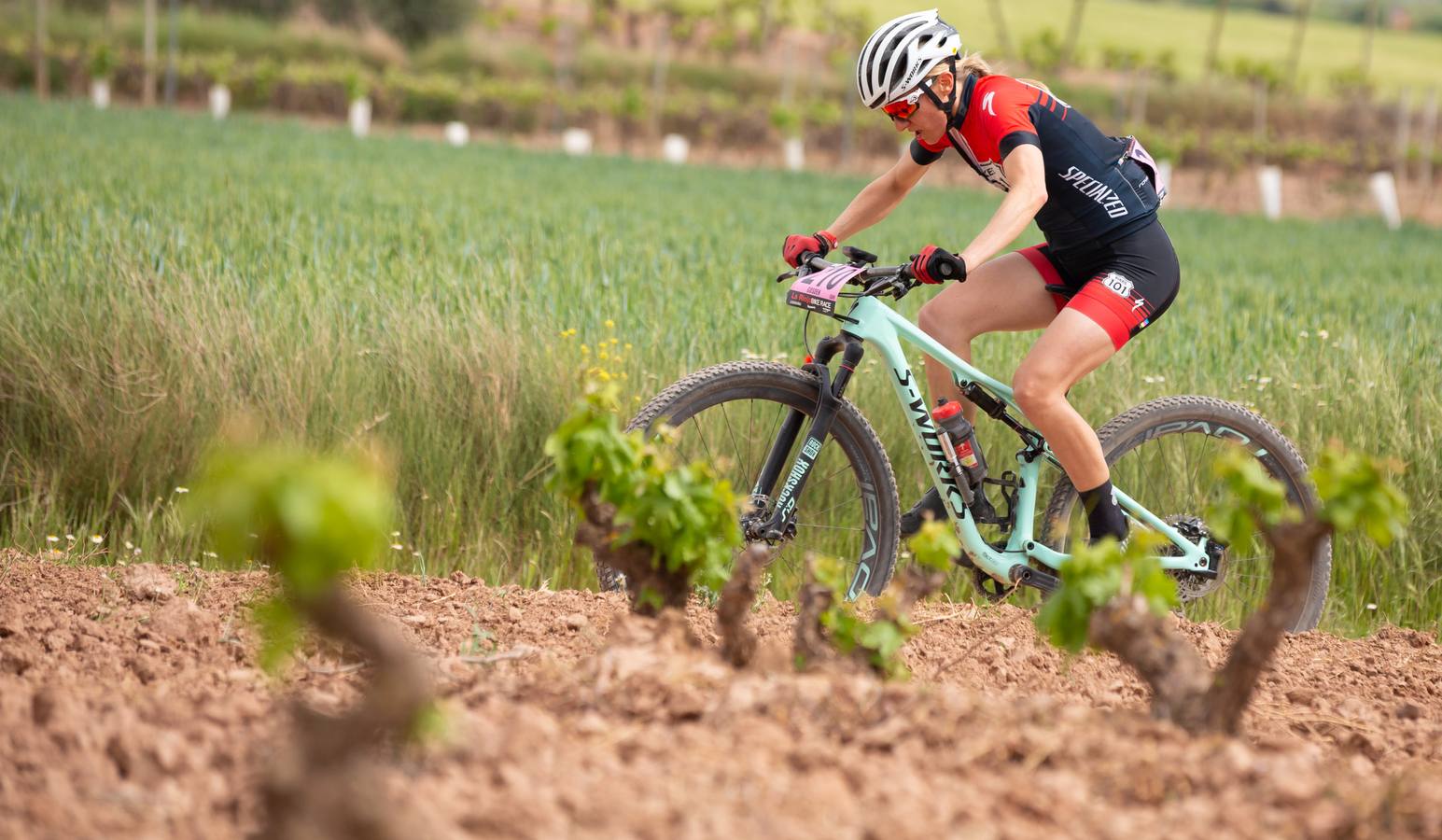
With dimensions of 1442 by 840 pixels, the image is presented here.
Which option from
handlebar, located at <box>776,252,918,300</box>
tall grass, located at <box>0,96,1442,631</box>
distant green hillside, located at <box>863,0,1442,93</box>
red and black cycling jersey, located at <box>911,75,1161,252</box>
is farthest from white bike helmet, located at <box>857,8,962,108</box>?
distant green hillside, located at <box>863,0,1442,93</box>

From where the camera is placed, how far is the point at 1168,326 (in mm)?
6816

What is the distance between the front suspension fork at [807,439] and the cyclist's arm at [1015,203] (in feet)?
1.70

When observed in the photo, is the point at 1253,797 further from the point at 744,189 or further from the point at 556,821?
the point at 744,189

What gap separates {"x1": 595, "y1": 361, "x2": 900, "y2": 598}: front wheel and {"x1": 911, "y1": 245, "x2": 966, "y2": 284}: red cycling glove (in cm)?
52

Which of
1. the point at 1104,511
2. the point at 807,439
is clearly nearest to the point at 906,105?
the point at 807,439

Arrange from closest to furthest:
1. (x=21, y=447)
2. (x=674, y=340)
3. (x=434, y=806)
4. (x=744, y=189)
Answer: (x=434, y=806) → (x=21, y=447) → (x=674, y=340) → (x=744, y=189)

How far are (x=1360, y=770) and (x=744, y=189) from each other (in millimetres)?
16399

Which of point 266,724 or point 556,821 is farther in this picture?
point 266,724

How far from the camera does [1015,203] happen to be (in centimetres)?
346

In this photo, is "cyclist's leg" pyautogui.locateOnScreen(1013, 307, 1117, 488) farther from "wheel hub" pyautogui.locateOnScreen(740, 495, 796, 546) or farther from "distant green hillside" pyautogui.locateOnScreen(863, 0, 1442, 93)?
"distant green hillside" pyautogui.locateOnScreen(863, 0, 1442, 93)

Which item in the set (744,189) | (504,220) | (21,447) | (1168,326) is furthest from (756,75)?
(21,447)

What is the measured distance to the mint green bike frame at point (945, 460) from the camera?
3816 mm

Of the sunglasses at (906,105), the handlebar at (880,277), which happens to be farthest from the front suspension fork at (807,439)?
the sunglasses at (906,105)

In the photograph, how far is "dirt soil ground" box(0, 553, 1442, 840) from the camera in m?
1.88
